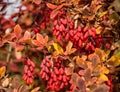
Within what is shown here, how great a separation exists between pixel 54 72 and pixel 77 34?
198 millimetres

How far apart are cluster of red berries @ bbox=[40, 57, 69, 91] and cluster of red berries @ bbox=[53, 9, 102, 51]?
0.12m

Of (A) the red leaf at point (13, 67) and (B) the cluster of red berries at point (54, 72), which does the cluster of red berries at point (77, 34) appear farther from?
(A) the red leaf at point (13, 67)

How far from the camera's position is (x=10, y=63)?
2.91 metres

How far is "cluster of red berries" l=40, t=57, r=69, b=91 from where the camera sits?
1535mm

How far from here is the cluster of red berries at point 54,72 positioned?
1535 mm

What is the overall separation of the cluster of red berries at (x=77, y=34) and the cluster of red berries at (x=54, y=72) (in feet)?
0.38

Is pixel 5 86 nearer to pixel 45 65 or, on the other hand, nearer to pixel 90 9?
pixel 45 65

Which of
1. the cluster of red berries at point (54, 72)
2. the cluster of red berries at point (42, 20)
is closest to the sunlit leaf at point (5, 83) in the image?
the cluster of red berries at point (54, 72)

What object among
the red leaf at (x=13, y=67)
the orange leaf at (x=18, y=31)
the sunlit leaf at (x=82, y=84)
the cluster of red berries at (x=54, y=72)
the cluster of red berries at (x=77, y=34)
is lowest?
the red leaf at (x=13, y=67)

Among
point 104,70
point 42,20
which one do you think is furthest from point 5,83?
point 42,20

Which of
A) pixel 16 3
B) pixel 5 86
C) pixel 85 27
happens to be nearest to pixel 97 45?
pixel 85 27

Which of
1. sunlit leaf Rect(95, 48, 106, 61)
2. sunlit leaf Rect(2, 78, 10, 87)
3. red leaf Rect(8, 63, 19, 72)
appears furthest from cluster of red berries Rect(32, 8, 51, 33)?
red leaf Rect(8, 63, 19, 72)

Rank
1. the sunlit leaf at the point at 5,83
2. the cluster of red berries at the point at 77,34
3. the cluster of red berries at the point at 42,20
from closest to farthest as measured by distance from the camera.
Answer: the sunlit leaf at the point at 5,83 < the cluster of red berries at the point at 77,34 < the cluster of red berries at the point at 42,20

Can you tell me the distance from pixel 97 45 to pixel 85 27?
4.6 inches
